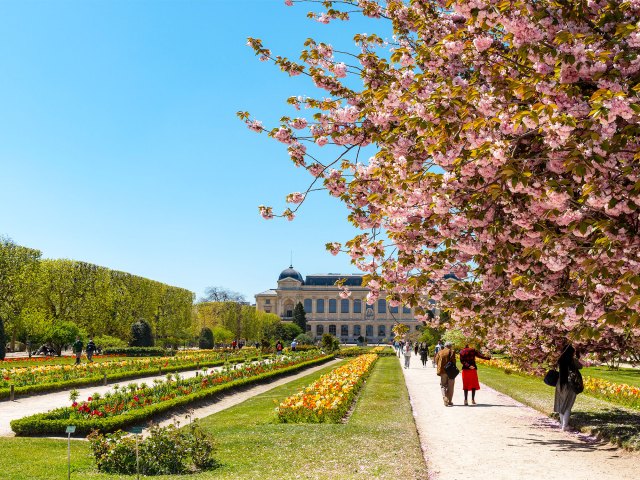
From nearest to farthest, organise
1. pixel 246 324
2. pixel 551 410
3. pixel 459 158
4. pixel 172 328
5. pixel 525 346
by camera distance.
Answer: pixel 459 158 → pixel 525 346 → pixel 551 410 → pixel 172 328 → pixel 246 324

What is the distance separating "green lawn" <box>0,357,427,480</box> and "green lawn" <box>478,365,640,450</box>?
3076mm

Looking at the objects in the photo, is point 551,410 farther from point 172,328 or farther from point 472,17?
point 172,328

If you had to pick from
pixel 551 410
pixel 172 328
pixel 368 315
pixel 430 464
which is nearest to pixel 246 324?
pixel 172 328

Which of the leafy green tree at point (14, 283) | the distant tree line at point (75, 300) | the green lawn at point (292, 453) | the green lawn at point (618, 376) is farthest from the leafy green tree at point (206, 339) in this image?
the green lawn at point (292, 453)

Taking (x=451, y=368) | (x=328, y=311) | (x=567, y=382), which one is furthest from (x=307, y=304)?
(x=567, y=382)

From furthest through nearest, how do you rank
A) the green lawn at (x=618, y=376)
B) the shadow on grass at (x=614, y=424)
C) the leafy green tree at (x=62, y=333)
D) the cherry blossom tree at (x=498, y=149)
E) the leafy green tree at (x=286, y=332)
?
the leafy green tree at (x=286, y=332) < the leafy green tree at (x=62, y=333) < the green lawn at (x=618, y=376) < the shadow on grass at (x=614, y=424) < the cherry blossom tree at (x=498, y=149)

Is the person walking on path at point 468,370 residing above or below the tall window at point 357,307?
below

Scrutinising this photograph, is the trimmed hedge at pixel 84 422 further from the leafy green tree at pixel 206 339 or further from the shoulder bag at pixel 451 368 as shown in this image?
the leafy green tree at pixel 206 339

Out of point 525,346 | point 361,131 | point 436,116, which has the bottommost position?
point 525,346

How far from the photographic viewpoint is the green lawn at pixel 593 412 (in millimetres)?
9922

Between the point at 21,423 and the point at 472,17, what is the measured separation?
34.6 feet

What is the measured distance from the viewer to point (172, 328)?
5609 cm

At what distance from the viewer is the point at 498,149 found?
427 cm

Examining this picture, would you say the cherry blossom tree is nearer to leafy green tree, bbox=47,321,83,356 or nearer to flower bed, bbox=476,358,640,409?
flower bed, bbox=476,358,640,409
